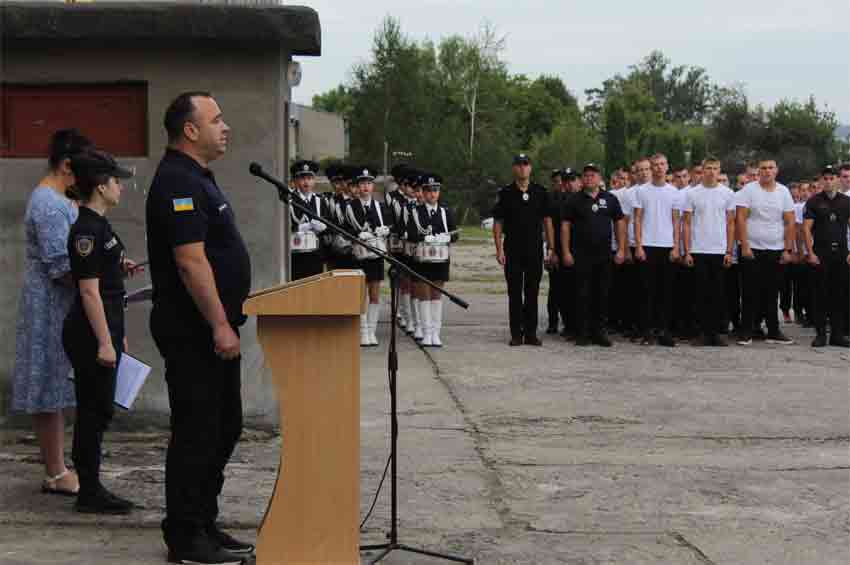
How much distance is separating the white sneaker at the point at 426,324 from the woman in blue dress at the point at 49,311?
739 cm

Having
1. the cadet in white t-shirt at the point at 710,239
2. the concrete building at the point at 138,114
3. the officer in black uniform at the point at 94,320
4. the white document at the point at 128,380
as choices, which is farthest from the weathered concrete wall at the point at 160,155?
the cadet in white t-shirt at the point at 710,239

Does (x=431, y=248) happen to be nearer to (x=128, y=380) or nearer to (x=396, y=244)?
(x=396, y=244)

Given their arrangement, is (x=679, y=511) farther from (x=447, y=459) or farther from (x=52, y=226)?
(x=52, y=226)

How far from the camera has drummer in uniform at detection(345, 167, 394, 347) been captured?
47.3ft

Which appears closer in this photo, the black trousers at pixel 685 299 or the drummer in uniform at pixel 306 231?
the drummer in uniform at pixel 306 231

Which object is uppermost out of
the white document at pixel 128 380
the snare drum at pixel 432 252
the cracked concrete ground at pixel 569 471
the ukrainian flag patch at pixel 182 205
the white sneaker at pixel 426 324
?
the ukrainian flag patch at pixel 182 205

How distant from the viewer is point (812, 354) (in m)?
14.1

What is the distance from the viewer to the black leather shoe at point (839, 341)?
1485cm

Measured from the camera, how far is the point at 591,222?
1459 cm

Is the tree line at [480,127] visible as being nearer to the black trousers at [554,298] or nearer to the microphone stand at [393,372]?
the black trousers at [554,298]

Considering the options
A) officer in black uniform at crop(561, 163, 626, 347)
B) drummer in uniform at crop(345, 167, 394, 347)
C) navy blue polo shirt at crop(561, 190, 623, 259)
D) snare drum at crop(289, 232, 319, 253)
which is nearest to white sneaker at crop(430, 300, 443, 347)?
drummer in uniform at crop(345, 167, 394, 347)

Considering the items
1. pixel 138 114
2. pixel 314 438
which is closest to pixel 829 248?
pixel 138 114

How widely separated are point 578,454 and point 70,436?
3.37 meters

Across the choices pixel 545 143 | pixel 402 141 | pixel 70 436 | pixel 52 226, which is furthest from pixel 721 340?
pixel 545 143
